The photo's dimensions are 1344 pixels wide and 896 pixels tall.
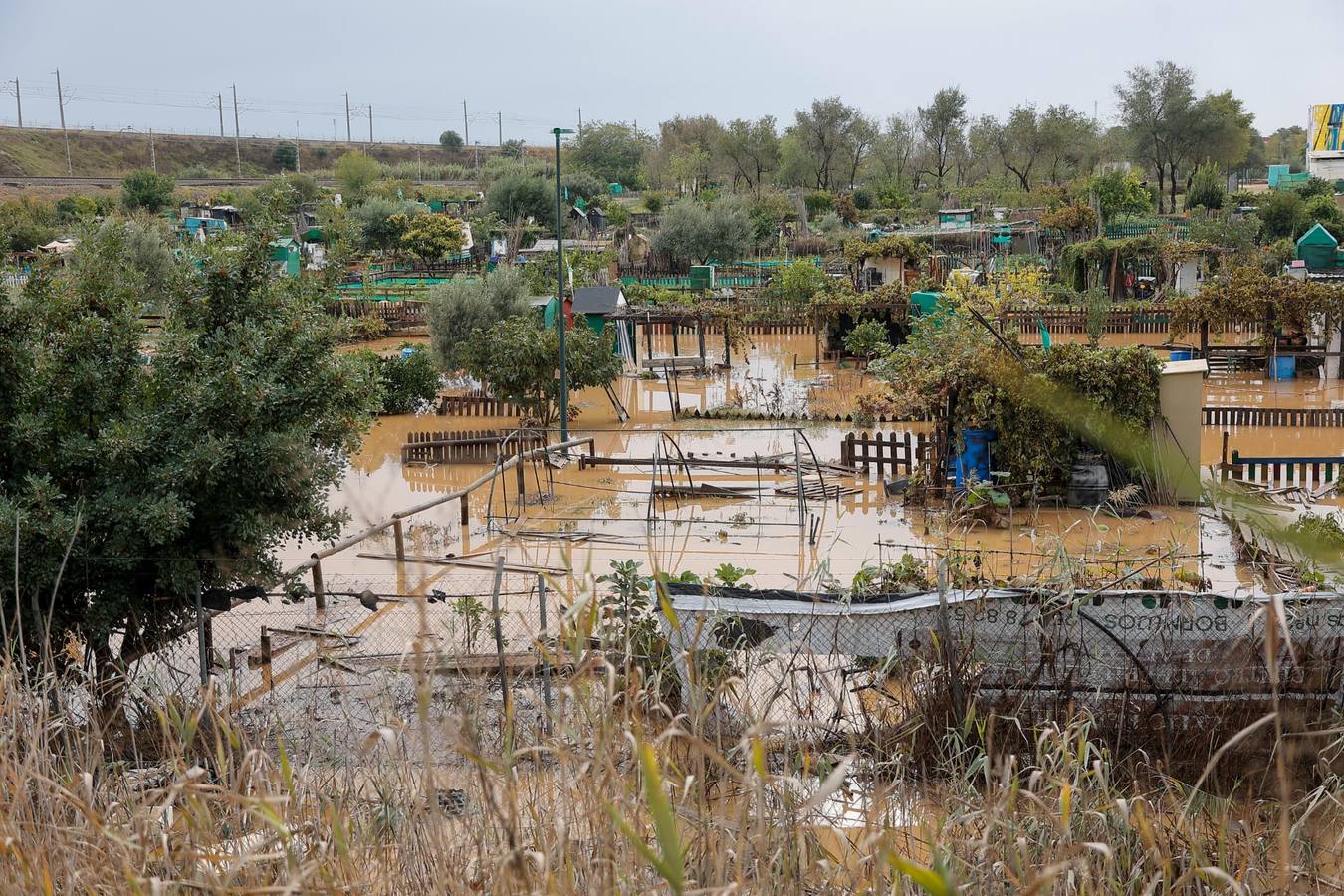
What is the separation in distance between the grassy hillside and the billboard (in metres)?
69.1

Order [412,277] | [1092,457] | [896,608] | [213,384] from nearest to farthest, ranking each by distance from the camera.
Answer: [896,608] < [213,384] < [1092,457] < [412,277]

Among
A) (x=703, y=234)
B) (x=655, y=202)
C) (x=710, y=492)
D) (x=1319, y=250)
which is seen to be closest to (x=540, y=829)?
(x=710, y=492)

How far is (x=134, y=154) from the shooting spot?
95.9 m

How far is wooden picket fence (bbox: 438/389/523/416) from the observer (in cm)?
2155

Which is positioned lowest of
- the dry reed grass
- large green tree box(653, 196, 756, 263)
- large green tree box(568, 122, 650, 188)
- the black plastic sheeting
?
the black plastic sheeting

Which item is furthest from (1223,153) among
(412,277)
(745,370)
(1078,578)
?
(1078,578)

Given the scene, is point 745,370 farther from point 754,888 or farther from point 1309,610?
point 754,888

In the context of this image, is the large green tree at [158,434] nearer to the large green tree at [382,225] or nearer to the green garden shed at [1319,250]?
Answer: the green garden shed at [1319,250]

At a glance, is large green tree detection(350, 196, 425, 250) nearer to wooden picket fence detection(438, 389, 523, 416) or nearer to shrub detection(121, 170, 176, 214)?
shrub detection(121, 170, 176, 214)

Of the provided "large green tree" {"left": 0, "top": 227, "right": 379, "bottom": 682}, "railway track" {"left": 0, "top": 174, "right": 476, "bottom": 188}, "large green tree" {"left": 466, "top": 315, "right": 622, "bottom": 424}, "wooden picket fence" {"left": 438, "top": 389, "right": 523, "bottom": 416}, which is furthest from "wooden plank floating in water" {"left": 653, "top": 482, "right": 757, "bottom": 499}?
"railway track" {"left": 0, "top": 174, "right": 476, "bottom": 188}

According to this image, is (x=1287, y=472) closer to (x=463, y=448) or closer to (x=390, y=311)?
(x=463, y=448)

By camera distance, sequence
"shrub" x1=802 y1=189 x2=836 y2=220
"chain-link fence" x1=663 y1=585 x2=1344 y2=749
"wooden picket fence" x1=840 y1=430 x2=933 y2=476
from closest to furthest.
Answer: "chain-link fence" x1=663 y1=585 x2=1344 y2=749 < "wooden picket fence" x1=840 y1=430 x2=933 y2=476 < "shrub" x1=802 y1=189 x2=836 y2=220

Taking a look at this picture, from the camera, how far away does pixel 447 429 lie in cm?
2102

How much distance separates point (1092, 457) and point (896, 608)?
8.66 m
